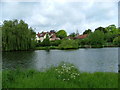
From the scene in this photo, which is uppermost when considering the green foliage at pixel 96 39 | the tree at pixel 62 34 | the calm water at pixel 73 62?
the tree at pixel 62 34

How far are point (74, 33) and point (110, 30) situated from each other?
85.3 feet

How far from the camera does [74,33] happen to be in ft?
324

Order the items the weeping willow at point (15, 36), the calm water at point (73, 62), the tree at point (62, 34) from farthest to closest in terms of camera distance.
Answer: the tree at point (62, 34), the weeping willow at point (15, 36), the calm water at point (73, 62)

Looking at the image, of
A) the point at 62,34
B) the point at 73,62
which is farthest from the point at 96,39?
the point at 73,62

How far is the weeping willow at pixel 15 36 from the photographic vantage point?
106ft

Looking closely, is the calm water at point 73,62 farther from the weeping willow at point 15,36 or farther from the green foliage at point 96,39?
the green foliage at point 96,39

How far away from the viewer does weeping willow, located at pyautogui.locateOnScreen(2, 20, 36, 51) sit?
106 feet

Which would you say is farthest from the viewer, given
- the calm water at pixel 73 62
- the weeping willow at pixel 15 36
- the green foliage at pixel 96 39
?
the green foliage at pixel 96 39

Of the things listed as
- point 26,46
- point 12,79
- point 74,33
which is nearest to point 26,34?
point 26,46

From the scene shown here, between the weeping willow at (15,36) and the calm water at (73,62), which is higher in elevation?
the weeping willow at (15,36)

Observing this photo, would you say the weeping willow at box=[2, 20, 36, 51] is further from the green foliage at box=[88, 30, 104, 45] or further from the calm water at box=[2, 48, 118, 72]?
the green foliage at box=[88, 30, 104, 45]

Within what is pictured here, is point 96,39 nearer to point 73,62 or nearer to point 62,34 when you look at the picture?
point 62,34

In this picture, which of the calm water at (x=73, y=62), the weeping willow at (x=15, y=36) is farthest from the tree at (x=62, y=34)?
the calm water at (x=73, y=62)

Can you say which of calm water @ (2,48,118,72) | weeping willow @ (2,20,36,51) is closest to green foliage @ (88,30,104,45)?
weeping willow @ (2,20,36,51)
